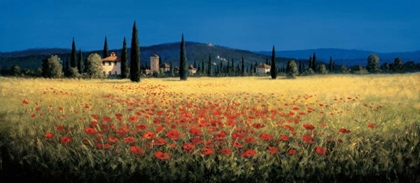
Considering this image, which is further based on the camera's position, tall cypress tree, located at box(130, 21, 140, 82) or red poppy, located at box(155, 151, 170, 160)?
tall cypress tree, located at box(130, 21, 140, 82)

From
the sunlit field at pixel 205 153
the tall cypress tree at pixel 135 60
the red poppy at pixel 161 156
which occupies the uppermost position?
the tall cypress tree at pixel 135 60

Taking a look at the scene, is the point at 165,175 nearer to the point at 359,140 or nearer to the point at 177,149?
the point at 177,149

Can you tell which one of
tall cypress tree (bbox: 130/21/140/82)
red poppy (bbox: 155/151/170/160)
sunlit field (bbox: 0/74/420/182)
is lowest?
sunlit field (bbox: 0/74/420/182)

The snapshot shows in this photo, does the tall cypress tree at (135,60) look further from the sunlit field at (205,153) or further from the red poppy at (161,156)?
the red poppy at (161,156)

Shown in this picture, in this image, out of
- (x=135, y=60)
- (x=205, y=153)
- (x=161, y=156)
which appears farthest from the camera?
(x=135, y=60)

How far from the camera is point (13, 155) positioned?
526 cm

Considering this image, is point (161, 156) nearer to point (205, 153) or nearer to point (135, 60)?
point (205, 153)

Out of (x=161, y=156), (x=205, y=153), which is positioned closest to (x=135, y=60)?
(x=161, y=156)

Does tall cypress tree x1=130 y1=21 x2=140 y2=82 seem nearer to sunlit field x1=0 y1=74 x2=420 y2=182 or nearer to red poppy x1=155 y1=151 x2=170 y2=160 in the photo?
sunlit field x1=0 y1=74 x2=420 y2=182

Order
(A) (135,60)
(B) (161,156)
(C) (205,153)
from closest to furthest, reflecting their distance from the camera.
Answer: (C) (205,153) → (B) (161,156) → (A) (135,60)

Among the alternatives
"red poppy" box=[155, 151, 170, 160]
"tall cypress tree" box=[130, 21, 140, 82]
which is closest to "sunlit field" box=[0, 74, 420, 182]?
"red poppy" box=[155, 151, 170, 160]

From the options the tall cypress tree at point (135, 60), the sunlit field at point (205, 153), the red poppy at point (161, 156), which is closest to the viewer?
the red poppy at point (161, 156)

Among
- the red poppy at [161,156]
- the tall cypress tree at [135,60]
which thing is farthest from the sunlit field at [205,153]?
the tall cypress tree at [135,60]

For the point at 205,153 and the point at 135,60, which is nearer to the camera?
the point at 205,153
